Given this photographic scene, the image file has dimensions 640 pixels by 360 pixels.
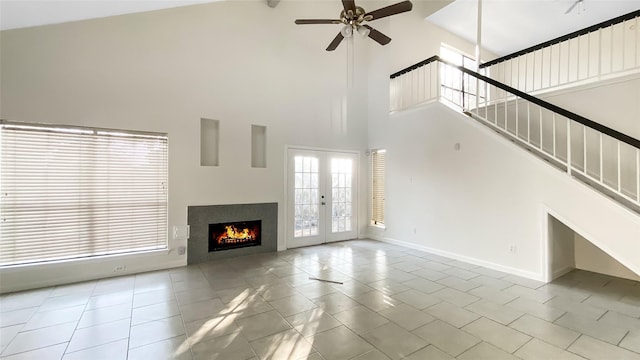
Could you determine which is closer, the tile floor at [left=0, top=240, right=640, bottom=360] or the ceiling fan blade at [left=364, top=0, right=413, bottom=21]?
the tile floor at [left=0, top=240, right=640, bottom=360]

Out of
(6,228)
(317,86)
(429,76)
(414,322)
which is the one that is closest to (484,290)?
(414,322)

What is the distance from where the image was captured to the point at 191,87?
4.79 m

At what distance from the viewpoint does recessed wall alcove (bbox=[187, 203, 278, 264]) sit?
15.8ft

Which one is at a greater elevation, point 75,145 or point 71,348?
point 75,145

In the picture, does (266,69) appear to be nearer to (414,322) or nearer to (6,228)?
(6,228)

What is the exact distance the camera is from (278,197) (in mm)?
5711

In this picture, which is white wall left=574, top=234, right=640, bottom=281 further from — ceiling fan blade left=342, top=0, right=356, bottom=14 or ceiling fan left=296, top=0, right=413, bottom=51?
ceiling fan blade left=342, top=0, right=356, bottom=14

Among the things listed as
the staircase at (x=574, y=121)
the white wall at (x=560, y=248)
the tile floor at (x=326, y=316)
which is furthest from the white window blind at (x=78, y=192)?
the white wall at (x=560, y=248)

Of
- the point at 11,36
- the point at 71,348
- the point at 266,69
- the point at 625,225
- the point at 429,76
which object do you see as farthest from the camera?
the point at 429,76

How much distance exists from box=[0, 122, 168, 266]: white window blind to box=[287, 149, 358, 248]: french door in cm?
246

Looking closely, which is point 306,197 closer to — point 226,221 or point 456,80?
point 226,221

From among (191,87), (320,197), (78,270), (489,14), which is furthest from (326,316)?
(489,14)

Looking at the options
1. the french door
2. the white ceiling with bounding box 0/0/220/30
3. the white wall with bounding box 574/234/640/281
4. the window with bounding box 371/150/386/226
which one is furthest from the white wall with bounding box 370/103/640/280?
the white ceiling with bounding box 0/0/220/30

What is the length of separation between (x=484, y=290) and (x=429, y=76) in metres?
4.39
